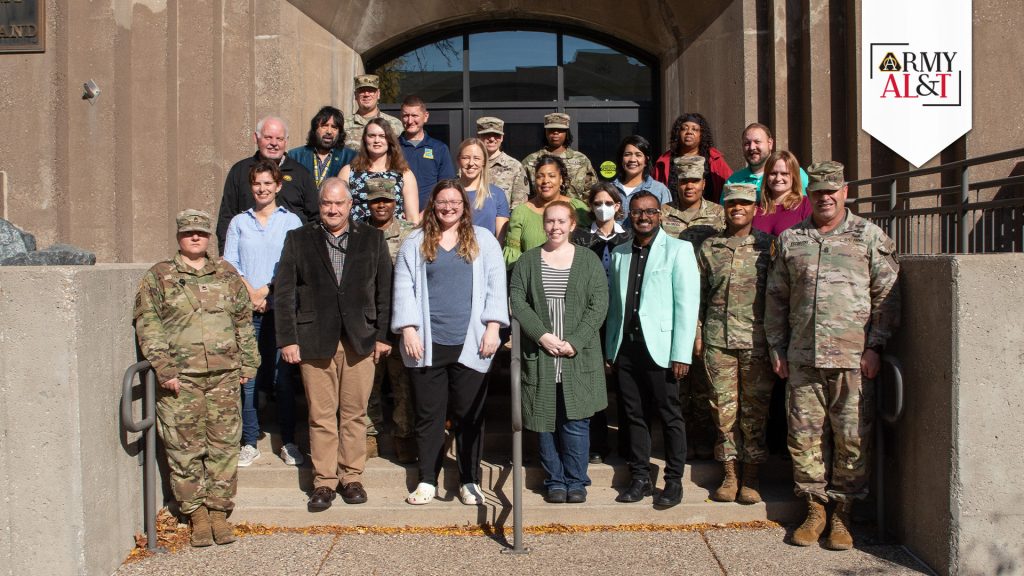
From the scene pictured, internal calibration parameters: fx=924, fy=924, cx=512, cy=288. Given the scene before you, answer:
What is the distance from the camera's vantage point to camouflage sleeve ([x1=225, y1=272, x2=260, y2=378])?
536 centimetres

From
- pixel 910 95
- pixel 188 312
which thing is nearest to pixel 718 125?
pixel 910 95

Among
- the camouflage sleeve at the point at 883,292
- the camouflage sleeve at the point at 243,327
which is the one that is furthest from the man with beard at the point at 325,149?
the camouflage sleeve at the point at 883,292

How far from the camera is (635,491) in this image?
548cm

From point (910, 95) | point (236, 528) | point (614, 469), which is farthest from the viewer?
point (910, 95)

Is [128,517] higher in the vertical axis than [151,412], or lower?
lower

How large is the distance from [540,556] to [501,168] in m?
3.03

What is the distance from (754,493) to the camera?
5.50m

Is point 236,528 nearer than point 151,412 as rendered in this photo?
No

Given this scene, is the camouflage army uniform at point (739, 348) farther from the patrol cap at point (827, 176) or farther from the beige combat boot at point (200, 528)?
the beige combat boot at point (200, 528)

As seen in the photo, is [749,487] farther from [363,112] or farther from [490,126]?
[363,112]

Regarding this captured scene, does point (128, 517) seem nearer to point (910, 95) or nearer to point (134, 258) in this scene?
point (134, 258)

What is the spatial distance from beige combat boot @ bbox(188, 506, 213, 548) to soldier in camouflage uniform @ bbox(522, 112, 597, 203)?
3220 mm

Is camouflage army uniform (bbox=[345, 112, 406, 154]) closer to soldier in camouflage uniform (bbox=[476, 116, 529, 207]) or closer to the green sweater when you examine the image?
soldier in camouflage uniform (bbox=[476, 116, 529, 207])

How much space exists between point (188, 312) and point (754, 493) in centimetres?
345
